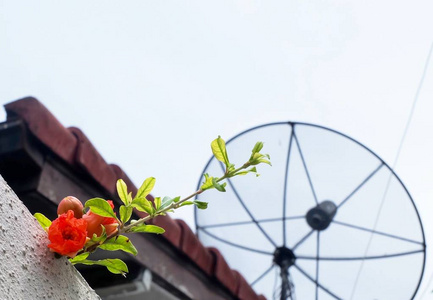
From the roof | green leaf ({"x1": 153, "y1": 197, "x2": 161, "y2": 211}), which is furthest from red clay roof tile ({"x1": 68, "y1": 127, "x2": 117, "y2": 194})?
green leaf ({"x1": 153, "y1": 197, "x2": 161, "y2": 211})

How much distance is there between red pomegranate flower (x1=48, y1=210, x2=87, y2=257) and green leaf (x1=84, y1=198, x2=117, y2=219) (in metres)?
0.03

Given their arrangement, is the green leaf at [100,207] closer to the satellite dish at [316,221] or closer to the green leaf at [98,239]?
the green leaf at [98,239]

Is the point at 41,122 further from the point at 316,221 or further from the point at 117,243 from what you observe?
the point at 316,221

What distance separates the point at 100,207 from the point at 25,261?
0.11 m

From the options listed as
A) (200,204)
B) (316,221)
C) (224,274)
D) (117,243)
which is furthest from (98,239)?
(316,221)

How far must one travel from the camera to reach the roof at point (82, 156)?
79.0 inches

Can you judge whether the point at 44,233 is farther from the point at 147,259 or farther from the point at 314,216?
the point at 314,216

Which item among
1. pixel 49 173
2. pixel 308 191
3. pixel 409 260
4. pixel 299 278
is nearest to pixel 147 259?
pixel 49 173

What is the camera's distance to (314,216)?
165 inches

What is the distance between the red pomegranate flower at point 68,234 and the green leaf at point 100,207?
1.1 inches

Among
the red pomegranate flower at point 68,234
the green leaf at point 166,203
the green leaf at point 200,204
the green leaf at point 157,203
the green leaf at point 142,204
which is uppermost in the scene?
the green leaf at point 200,204

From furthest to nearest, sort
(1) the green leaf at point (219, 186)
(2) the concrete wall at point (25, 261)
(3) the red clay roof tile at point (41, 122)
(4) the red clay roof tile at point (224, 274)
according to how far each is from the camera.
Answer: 1. (4) the red clay roof tile at point (224, 274)
2. (3) the red clay roof tile at point (41, 122)
3. (1) the green leaf at point (219, 186)
4. (2) the concrete wall at point (25, 261)

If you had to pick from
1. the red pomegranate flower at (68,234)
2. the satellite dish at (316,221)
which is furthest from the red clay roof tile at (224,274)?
the red pomegranate flower at (68,234)

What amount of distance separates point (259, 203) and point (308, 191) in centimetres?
37
